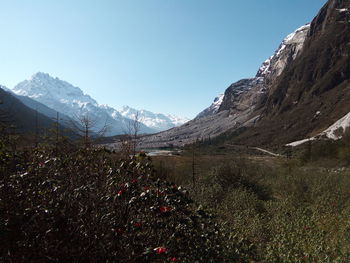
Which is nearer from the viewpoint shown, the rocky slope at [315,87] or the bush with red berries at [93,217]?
the bush with red berries at [93,217]

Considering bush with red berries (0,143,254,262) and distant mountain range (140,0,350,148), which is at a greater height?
distant mountain range (140,0,350,148)

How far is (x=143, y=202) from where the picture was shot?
389 cm

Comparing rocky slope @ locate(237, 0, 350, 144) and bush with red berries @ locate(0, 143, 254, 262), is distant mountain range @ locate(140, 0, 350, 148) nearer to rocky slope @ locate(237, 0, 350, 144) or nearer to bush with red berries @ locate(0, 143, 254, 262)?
rocky slope @ locate(237, 0, 350, 144)

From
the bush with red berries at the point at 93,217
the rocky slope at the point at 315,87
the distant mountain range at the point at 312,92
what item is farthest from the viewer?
the rocky slope at the point at 315,87

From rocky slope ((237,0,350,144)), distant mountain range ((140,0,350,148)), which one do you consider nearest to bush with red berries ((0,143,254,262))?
distant mountain range ((140,0,350,148))

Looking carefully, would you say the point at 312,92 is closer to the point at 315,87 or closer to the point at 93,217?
the point at 315,87

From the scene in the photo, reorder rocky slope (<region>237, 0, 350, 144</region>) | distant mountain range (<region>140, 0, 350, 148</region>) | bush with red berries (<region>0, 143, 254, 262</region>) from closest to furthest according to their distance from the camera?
bush with red berries (<region>0, 143, 254, 262</region>) → distant mountain range (<region>140, 0, 350, 148</region>) → rocky slope (<region>237, 0, 350, 144</region>)

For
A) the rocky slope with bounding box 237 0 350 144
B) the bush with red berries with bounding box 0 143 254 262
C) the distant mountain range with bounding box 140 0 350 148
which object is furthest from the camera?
the rocky slope with bounding box 237 0 350 144

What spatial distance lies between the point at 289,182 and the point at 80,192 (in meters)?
15.0

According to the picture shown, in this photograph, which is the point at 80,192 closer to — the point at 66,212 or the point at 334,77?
the point at 66,212

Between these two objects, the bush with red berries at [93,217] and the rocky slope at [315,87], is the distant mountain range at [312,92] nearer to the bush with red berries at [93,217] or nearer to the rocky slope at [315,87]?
the rocky slope at [315,87]

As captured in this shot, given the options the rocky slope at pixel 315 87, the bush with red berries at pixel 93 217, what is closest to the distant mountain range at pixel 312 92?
the rocky slope at pixel 315 87

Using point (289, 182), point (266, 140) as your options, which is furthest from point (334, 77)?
point (289, 182)

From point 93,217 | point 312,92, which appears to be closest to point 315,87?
point 312,92
